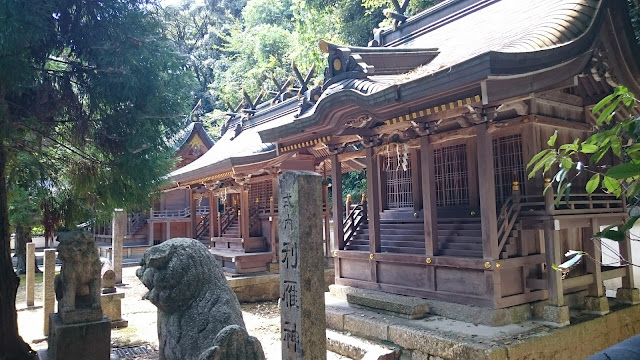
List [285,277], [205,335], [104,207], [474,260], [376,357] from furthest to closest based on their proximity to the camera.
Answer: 1. [104,207]
2. [474,260]
3. [376,357]
4. [285,277]
5. [205,335]

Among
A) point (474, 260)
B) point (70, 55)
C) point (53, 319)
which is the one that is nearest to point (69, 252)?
point (53, 319)

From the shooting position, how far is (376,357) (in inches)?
243

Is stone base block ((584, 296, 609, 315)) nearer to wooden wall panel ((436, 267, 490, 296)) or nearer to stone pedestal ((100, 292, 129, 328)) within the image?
wooden wall panel ((436, 267, 490, 296))

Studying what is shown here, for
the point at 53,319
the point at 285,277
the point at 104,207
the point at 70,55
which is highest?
the point at 70,55

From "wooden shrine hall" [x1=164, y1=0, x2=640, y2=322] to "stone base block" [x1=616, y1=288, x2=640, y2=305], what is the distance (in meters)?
0.02

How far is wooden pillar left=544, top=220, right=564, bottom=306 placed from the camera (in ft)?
21.3

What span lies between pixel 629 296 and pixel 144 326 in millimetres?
9522

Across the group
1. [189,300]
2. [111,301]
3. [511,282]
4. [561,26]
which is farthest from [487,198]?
[111,301]

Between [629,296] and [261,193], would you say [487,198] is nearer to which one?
[629,296]

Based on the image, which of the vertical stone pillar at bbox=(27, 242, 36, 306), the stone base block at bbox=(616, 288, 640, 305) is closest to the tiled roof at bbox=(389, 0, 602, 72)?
the stone base block at bbox=(616, 288, 640, 305)

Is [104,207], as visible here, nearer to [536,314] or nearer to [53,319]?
[53,319]

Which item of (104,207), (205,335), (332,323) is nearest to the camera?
(205,335)

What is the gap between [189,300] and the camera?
11.3 ft

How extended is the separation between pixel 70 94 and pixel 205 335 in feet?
16.3
